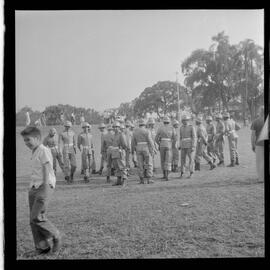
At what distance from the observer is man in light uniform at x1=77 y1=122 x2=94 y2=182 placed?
570 centimetres

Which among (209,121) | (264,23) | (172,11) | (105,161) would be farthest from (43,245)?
(264,23)

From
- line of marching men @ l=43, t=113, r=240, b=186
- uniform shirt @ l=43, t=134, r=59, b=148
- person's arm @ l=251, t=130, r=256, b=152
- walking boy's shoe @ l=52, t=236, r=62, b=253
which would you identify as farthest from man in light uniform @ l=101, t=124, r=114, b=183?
person's arm @ l=251, t=130, r=256, b=152

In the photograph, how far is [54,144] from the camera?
5457 mm

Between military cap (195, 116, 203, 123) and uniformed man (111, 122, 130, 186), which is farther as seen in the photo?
military cap (195, 116, 203, 123)

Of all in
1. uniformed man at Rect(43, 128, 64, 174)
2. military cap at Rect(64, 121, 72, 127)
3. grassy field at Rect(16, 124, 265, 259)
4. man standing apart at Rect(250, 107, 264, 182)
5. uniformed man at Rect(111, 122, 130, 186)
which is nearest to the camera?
grassy field at Rect(16, 124, 265, 259)

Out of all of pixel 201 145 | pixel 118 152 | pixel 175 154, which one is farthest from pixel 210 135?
pixel 118 152

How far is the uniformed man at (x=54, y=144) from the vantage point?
5.41m

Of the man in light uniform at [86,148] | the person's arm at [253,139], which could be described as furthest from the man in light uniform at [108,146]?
the person's arm at [253,139]

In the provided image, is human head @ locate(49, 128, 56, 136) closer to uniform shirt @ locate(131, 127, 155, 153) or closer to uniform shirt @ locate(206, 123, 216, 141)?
uniform shirt @ locate(131, 127, 155, 153)

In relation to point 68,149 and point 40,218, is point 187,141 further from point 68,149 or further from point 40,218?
point 40,218

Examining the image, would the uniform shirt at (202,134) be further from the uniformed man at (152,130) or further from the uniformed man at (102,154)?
the uniformed man at (102,154)

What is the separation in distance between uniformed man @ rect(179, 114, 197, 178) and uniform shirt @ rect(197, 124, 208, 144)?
8cm

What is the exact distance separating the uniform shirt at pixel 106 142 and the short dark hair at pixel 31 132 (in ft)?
3.41
